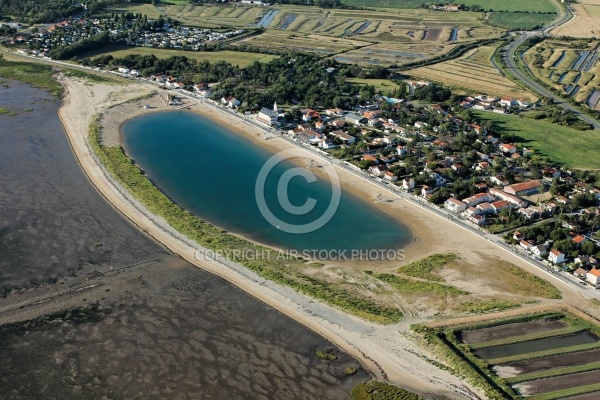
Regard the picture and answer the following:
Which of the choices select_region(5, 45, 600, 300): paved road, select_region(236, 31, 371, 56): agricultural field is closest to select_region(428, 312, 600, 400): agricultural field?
select_region(5, 45, 600, 300): paved road

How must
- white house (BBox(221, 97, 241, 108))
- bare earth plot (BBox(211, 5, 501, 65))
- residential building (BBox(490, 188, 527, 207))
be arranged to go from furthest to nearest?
bare earth plot (BBox(211, 5, 501, 65)), white house (BBox(221, 97, 241, 108)), residential building (BBox(490, 188, 527, 207))

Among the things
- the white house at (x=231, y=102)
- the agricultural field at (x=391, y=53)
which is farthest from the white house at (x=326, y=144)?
the agricultural field at (x=391, y=53)

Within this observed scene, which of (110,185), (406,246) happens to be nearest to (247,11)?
(110,185)

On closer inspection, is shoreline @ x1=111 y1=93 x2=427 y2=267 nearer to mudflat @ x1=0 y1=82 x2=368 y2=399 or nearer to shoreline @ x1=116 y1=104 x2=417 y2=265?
shoreline @ x1=116 y1=104 x2=417 y2=265

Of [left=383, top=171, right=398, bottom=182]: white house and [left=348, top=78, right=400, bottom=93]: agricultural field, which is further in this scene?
[left=348, top=78, right=400, bottom=93]: agricultural field

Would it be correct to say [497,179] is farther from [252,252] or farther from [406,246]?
[252,252]

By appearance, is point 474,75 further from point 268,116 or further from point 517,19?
point 517,19
